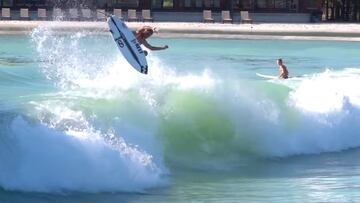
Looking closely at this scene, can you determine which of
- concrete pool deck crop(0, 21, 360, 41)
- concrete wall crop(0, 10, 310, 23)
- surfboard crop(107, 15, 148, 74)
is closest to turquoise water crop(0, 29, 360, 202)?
surfboard crop(107, 15, 148, 74)

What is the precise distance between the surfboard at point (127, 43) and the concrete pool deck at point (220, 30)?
18.7 m

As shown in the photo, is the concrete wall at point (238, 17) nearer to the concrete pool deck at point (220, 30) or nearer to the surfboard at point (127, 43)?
the concrete pool deck at point (220, 30)

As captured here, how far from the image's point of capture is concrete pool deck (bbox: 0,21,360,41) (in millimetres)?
38344

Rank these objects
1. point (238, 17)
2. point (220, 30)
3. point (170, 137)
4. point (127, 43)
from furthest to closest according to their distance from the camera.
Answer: point (238, 17)
point (220, 30)
point (127, 43)
point (170, 137)

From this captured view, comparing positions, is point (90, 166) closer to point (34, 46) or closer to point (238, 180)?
point (238, 180)

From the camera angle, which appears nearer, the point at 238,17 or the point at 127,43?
the point at 127,43

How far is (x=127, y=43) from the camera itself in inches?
694

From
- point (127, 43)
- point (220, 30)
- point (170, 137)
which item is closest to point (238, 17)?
point (220, 30)

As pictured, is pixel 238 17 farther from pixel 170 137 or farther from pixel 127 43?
pixel 170 137

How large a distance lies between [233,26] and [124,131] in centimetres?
3054

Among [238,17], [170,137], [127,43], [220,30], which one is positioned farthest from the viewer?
[238,17]

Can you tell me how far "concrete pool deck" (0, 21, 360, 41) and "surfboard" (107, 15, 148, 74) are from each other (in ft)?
61.3

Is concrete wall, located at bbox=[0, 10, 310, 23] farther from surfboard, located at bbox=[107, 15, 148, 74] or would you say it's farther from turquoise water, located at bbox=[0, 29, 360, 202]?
surfboard, located at bbox=[107, 15, 148, 74]

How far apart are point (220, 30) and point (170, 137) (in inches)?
1018
